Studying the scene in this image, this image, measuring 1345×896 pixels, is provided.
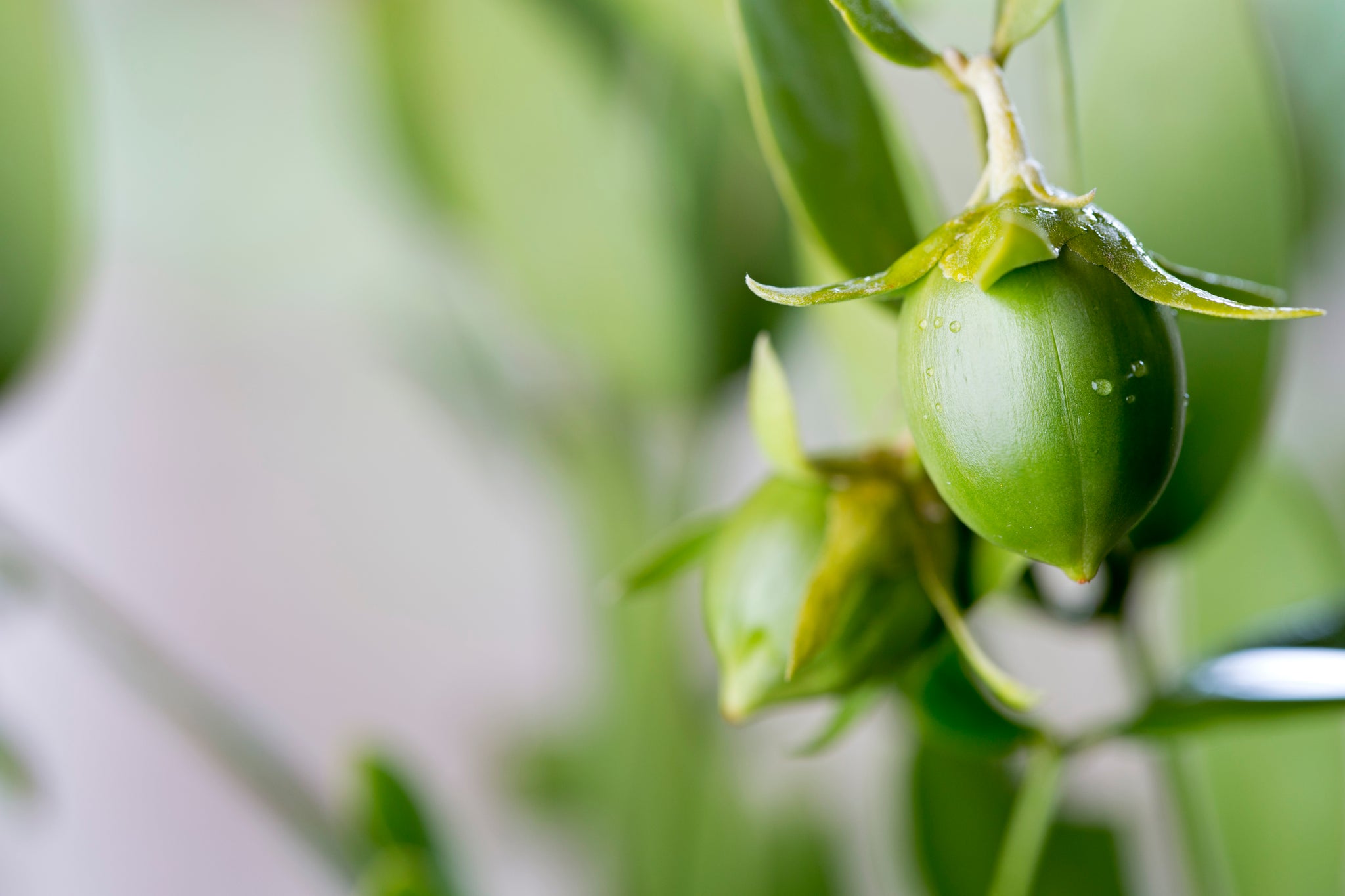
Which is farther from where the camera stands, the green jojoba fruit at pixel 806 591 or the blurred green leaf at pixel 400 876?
the blurred green leaf at pixel 400 876

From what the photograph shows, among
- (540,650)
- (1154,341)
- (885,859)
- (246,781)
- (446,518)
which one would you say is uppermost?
(1154,341)

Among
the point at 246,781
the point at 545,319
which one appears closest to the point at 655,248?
the point at 545,319

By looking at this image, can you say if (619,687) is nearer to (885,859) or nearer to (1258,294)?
(885,859)

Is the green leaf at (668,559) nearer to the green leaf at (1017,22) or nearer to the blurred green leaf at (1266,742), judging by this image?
the green leaf at (1017,22)

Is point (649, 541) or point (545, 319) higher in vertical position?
point (545, 319)

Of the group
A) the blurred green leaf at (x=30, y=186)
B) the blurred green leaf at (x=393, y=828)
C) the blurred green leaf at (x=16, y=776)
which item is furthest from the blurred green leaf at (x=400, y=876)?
the blurred green leaf at (x=30, y=186)

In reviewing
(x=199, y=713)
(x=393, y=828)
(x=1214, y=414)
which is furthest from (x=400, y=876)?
(x=1214, y=414)

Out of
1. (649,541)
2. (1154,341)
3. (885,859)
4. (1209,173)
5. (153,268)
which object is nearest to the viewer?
(1154,341)
